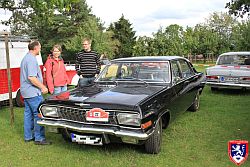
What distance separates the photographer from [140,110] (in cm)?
420

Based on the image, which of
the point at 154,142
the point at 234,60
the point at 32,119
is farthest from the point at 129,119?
the point at 234,60

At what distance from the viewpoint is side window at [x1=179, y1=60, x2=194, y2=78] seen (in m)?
6.75

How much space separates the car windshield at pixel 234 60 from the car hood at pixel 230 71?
0.41 meters

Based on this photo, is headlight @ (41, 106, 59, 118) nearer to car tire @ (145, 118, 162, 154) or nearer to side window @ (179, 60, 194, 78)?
car tire @ (145, 118, 162, 154)

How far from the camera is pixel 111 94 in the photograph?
4.90 metres

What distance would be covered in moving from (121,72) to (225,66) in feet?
19.2

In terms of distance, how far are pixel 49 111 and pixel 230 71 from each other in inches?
272

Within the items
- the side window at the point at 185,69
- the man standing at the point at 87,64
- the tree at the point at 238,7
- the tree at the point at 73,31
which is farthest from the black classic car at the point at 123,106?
the tree at the point at 73,31

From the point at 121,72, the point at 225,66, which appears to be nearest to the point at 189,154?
the point at 121,72

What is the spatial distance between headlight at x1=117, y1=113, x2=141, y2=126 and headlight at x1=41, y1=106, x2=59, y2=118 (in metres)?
1.16

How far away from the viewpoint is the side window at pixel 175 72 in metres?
5.82

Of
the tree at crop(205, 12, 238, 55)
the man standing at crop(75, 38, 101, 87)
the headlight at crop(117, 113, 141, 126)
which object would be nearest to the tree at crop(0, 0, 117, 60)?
the tree at crop(205, 12, 238, 55)

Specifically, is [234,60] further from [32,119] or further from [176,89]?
[32,119]

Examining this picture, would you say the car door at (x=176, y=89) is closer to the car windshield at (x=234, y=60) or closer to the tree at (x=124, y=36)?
the car windshield at (x=234, y=60)
